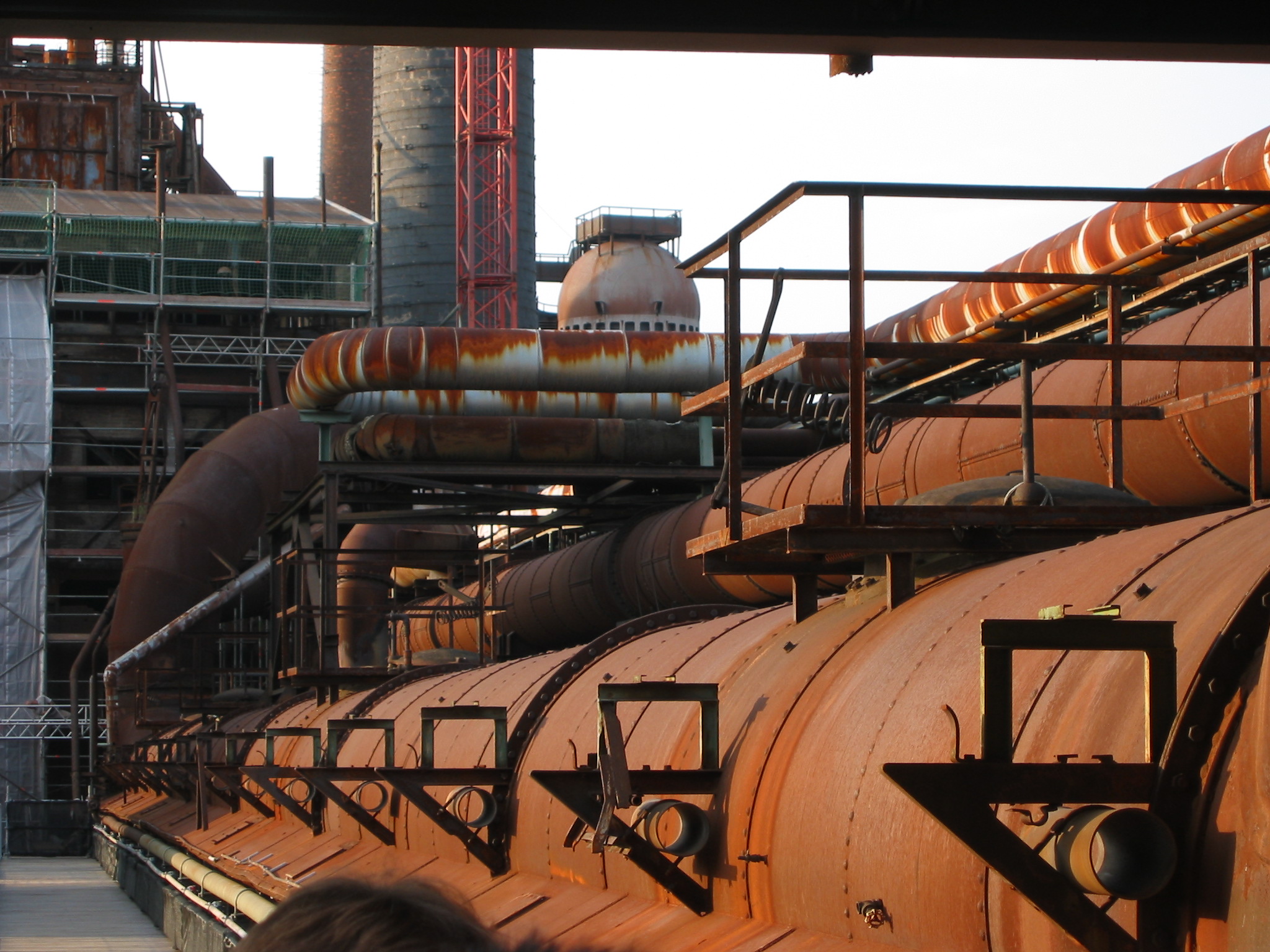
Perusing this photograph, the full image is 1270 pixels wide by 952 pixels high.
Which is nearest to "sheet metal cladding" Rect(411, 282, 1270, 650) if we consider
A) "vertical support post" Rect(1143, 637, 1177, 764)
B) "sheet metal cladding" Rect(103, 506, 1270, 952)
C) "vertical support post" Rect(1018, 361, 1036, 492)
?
"sheet metal cladding" Rect(103, 506, 1270, 952)

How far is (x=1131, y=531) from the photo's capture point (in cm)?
445

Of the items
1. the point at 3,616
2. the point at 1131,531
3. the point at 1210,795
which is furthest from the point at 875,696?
the point at 3,616

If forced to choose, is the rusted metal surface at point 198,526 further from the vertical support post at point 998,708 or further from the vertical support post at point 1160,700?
the vertical support post at point 1160,700

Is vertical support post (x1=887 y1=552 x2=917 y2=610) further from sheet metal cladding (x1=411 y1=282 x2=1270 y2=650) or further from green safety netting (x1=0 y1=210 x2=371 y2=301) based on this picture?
green safety netting (x1=0 y1=210 x2=371 y2=301)

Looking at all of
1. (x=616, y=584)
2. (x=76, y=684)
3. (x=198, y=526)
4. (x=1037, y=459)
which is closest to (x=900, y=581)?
(x=1037, y=459)

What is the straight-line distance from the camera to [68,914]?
2028 centimetres

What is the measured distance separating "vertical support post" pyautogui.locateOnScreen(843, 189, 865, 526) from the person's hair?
3146 millimetres

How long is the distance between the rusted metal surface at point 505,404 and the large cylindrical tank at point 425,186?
3582cm

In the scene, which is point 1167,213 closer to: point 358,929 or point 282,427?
point 358,929

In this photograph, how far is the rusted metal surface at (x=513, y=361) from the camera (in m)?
17.2

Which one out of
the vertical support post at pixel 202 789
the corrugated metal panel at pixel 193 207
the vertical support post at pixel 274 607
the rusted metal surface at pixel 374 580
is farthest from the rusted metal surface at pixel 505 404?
the corrugated metal panel at pixel 193 207

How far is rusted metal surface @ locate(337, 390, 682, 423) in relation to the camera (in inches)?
723

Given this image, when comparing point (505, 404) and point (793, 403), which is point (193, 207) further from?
point (793, 403)

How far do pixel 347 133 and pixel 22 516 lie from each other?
2704 cm
